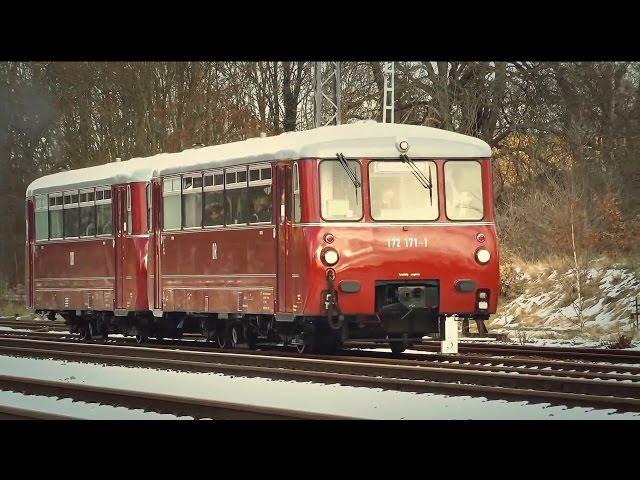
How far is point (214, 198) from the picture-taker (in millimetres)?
22391

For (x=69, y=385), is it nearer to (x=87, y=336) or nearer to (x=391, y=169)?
(x=391, y=169)

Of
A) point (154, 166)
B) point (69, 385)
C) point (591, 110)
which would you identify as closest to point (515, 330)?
point (154, 166)

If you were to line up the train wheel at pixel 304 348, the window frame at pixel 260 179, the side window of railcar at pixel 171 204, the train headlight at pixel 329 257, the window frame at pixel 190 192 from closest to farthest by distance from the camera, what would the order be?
the train headlight at pixel 329 257, the window frame at pixel 260 179, the train wheel at pixel 304 348, the window frame at pixel 190 192, the side window of railcar at pixel 171 204

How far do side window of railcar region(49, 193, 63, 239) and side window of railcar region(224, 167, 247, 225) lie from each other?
720cm

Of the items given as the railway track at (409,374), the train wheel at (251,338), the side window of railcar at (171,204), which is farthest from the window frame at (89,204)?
the train wheel at (251,338)

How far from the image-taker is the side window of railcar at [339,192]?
19.9 metres

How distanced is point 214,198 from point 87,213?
219 inches

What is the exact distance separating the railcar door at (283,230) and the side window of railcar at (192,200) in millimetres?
2738

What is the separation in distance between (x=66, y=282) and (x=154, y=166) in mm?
4083

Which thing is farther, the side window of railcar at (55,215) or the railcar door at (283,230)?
the side window of railcar at (55,215)

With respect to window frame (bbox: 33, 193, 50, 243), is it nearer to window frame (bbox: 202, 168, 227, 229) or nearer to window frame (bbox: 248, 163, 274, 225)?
window frame (bbox: 202, 168, 227, 229)

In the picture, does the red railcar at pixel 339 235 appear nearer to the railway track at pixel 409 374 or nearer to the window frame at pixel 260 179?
the window frame at pixel 260 179

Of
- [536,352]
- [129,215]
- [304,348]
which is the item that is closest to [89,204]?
[129,215]
